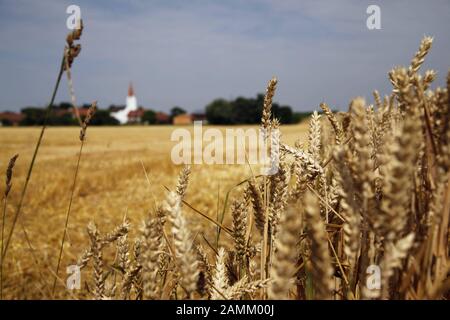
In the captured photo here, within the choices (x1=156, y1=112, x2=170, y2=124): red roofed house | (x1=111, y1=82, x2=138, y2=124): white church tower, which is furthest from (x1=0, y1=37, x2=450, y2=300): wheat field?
(x1=111, y1=82, x2=138, y2=124): white church tower

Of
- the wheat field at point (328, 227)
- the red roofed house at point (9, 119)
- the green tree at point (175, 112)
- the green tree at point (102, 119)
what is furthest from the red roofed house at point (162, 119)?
the wheat field at point (328, 227)

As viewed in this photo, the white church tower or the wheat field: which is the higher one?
the white church tower

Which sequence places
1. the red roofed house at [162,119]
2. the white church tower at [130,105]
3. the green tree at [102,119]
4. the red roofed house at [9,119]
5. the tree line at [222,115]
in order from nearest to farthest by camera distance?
the tree line at [222,115] < the green tree at [102,119] < the red roofed house at [9,119] < the red roofed house at [162,119] < the white church tower at [130,105]

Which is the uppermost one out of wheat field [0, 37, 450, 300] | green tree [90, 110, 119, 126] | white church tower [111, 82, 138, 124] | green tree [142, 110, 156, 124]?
white church tower [111, 82, 138, 124]

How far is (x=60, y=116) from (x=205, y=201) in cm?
6310

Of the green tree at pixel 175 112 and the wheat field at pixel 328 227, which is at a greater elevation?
the green tree at pixel 175 112

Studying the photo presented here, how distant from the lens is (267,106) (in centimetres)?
104

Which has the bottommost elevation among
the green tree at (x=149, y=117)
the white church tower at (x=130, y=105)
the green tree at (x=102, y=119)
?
the green tree at (x=102, y=119)

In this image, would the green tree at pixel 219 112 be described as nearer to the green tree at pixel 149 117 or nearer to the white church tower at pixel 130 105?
the green tree at pixel 149 117

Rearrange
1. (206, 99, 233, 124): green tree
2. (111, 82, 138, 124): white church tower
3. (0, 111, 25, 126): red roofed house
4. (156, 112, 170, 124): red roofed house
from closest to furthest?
1. (206, 99, 233, 124): green tree
2. (0, 111, 25, 126): red roofed house
3. (156, 112, 170, 124): red roofed house
4. (111, 82, 138, 124): white church tower

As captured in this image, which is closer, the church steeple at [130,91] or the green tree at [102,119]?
the green tree at [102,119]

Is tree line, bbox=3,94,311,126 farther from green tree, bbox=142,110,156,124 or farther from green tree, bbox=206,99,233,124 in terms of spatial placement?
green tree, bbox=142,110,156,124
